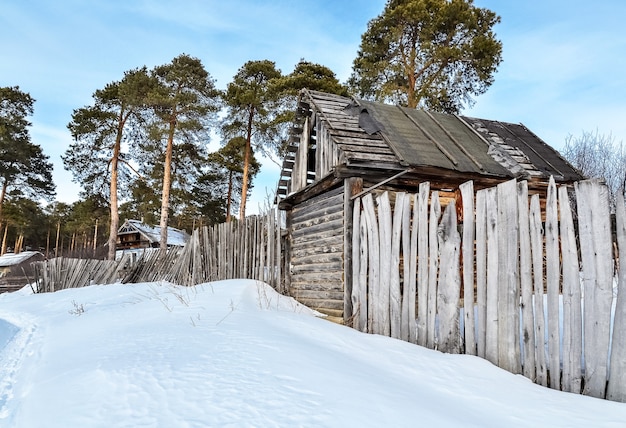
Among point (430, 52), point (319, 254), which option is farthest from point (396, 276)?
point (430, 52)

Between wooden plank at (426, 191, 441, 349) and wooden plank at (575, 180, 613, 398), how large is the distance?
1312 millimetres

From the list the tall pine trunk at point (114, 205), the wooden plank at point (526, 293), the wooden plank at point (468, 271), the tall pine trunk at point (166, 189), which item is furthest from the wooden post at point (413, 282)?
the tall pine trunk at point (114, 205)

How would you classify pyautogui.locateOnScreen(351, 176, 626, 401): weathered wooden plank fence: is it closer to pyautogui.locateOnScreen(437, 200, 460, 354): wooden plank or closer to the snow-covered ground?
pyautogui.locateOnScreen(437, 200, 460, 354): wooden plank

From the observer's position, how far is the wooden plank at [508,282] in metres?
3.15

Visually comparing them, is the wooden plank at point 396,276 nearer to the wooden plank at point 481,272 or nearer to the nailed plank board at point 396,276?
the nailed plank board at point 396,276

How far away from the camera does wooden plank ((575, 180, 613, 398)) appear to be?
265 centimetres

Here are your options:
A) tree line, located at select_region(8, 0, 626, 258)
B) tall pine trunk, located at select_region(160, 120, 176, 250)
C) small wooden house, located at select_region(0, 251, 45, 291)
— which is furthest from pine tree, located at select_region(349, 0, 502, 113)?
small wooden house, located at select_region(0, 251, 45, 291)

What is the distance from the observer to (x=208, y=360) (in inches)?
111

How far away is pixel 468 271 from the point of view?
3602mm

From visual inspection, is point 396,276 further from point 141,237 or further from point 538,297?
point 141,237

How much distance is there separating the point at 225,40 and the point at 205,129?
995 cm

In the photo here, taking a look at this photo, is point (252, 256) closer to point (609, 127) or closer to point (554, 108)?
point (554, 108)

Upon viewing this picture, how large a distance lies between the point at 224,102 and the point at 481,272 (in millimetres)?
21592

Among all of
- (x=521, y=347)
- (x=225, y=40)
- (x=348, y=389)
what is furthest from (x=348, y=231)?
(x=225, y=40)
